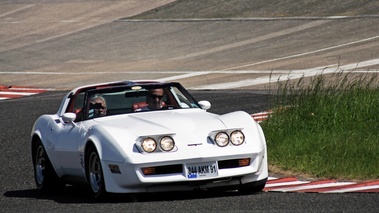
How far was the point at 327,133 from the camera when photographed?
14344 mm

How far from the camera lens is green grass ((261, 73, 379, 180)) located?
12.5 metres

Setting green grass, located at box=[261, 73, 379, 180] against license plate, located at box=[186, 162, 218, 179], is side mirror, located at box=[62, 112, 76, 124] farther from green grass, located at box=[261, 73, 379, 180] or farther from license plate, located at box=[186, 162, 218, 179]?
green grass, located at box=[261, 73, 379, 180]

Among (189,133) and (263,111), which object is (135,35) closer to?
(263,111)

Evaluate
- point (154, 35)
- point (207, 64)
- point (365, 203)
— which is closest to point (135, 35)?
point (154, 35)

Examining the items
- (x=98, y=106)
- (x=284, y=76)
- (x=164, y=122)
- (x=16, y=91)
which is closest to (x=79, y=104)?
(x=98, y=106)

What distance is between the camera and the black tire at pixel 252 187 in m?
10.6

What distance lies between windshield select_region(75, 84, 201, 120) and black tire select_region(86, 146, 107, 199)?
0.82 meters

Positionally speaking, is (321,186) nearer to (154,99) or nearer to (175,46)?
(154,99)

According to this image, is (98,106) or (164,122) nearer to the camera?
(164,122)

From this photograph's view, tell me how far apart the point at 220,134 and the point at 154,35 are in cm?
2809

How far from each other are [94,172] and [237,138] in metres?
1.42

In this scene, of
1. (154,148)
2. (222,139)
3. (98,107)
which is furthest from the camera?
(98,107)

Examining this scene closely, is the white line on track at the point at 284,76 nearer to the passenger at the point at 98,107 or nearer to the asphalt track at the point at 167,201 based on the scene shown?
the asphalt track at the point at 167,201

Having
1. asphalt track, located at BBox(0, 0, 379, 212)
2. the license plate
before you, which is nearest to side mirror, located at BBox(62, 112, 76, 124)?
the license plate
